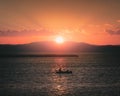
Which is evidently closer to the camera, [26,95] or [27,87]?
[26,95]

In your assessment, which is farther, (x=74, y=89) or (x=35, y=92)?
(x=74, y=89)

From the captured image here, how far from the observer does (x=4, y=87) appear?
84.0 metres

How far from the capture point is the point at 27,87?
83125mm

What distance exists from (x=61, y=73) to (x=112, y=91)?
51507 mm

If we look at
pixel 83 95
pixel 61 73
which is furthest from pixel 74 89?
pixel 61 73

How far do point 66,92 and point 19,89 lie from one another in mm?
10066

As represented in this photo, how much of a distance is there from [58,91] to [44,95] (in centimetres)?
655

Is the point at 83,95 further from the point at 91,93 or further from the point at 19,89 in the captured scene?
the point at 19,89

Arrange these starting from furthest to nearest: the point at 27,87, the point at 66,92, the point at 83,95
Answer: the point at 27,87, the point at 66,92, the point at 83,95

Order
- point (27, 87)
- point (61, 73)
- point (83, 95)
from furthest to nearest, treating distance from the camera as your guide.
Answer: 1. point (61, 73)
2. point (27, 87)
3. point (83, 95)

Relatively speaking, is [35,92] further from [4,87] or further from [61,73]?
[61,73]

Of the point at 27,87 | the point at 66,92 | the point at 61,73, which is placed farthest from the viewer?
the point at 61,73

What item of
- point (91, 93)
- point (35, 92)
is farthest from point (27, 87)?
point (91, 93)

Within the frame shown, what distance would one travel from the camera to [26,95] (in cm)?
7012
